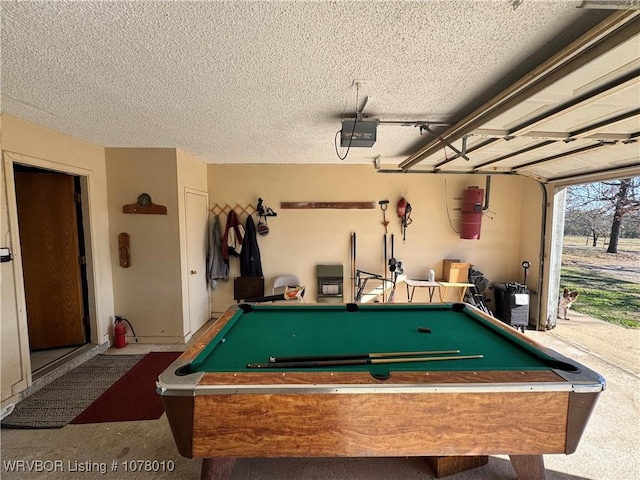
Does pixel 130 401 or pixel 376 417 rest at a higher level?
pixel 376 417

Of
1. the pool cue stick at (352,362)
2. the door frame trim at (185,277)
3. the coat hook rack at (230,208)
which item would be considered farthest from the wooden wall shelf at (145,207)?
the pool cue stick at (352,362)

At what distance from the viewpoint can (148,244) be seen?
340 cm

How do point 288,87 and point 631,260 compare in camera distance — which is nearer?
point 288,87

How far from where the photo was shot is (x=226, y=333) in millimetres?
1778

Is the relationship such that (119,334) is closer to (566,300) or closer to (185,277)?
(185,277)

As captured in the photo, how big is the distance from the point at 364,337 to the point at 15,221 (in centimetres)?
318

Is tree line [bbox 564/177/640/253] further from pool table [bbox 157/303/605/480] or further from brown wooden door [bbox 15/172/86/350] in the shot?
brown wooden door [bbox 15/172/86/350]

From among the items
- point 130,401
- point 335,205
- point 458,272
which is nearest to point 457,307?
point 458,272

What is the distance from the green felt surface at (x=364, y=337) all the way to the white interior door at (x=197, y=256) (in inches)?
74.7

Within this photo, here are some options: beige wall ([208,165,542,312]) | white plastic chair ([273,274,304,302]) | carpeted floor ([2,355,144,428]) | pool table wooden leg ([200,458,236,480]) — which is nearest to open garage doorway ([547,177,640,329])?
beige wall ([208,165,542,312])

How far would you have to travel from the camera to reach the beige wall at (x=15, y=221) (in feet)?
7.30

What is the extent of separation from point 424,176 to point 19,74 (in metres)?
4.56

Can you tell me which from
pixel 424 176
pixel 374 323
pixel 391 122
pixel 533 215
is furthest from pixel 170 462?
pixel 533 215

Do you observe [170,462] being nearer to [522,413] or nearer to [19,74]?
[522,413]
